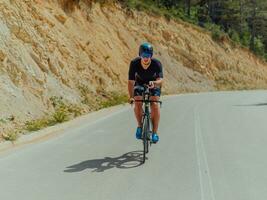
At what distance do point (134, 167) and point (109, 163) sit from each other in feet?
1.84

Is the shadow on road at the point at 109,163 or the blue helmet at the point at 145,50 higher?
the blue helmet at the point at 145,50

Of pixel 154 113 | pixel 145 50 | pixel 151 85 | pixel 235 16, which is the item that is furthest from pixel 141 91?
pixel 235 16

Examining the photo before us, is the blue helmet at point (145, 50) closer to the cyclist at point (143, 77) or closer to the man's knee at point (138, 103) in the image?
the cyclist at point (143, 77)

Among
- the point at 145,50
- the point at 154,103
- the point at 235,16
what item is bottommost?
the point at 154,103

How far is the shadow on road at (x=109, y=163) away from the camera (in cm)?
807

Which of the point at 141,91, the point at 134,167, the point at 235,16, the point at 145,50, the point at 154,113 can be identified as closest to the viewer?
the point at 134,167

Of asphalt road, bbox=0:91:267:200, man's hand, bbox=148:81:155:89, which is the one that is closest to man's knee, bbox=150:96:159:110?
man's hand, bbox=148:81:155:89

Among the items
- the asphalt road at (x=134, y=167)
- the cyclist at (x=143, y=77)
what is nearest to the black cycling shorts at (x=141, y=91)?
the cyclist at (x=143, y=77)

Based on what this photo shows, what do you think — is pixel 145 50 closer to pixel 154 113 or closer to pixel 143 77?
pixel 143 77

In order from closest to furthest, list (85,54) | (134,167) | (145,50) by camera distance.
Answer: (134,167) < (145,50) < (85,54)

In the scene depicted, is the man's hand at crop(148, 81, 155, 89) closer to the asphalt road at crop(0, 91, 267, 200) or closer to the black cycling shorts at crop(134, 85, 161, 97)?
the black cycling shorts at crop(134, 85, 161, 97)

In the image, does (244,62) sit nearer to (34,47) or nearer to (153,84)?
(34,47)

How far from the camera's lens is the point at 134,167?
822cm

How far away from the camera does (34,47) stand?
17.8 metres
